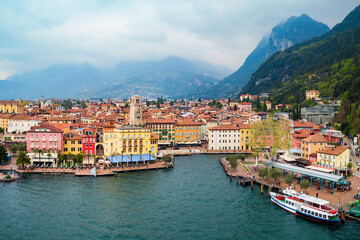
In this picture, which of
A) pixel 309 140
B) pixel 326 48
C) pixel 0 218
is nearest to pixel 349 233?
pixel 309 140

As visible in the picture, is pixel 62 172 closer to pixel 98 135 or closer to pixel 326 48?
pixel 98 135

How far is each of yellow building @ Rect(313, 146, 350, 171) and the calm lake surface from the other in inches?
417

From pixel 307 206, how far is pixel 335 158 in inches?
532

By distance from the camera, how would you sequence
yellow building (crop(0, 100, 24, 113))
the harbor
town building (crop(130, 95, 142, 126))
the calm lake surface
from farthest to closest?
yellow building (crop(0, 100, 24, 113)) → town building (crop(130, 95, 142, 126)) → the harbor → the calm lake surface

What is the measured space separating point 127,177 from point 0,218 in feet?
62.1

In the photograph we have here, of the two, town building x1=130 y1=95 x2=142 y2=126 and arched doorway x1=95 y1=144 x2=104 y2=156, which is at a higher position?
town building x1=130 y1=95 x2=142 y2=126

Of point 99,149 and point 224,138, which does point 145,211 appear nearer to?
point 99,149

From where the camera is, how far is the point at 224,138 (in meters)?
71.6

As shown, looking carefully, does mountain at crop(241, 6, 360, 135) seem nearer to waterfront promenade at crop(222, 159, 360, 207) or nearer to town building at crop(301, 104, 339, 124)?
town building at crop(301, 104, 339, 124)

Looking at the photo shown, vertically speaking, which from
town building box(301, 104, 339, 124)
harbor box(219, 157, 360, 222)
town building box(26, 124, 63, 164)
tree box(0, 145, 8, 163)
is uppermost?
town building box(301, 104, 339, 124)

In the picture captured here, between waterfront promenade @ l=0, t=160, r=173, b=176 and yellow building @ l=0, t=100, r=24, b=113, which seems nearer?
waterfront promenade @ l=0, t=160, r=173, b=176

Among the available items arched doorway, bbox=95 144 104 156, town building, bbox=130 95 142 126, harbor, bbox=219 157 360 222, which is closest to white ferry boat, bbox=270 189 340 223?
harbor, bbox=219 157 360 222

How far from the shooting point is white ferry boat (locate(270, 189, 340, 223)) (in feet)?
97.9

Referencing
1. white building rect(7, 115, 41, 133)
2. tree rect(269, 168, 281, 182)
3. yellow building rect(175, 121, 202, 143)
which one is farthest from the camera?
yellow building rect(175, 121, 202, 143)
